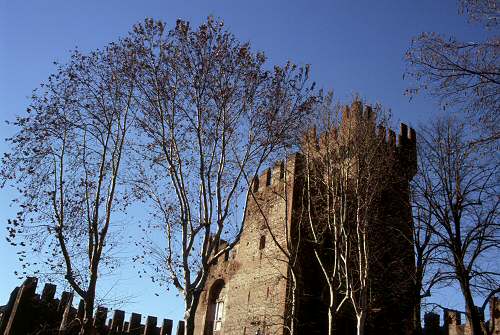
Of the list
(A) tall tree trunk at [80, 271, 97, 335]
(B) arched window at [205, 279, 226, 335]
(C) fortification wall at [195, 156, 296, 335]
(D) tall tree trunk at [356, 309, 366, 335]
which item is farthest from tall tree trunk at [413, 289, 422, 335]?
(A) tall tree trunk at [80, 271, 97, 335]

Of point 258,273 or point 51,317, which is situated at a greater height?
point 258,273

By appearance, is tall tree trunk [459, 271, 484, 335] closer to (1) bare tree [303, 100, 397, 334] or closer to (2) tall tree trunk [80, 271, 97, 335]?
(1) bare tree [303, 100, 397, 334]

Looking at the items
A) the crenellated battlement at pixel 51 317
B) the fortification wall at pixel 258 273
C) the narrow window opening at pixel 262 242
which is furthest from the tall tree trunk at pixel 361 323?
the crenellated battlement at pixel 51 317

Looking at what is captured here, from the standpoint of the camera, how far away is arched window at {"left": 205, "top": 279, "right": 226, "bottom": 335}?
75.6 ft

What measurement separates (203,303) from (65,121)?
12978 mm

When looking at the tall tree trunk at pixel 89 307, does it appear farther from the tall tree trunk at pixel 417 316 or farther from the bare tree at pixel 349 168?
the tall tree trunk at pixel 417 316

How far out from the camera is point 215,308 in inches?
934

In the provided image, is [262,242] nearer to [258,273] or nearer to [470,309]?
[258,273]

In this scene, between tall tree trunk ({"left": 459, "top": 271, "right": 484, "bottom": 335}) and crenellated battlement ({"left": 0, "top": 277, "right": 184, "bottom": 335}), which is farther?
crenellated battlement ({"left": 0, "top": 277, "right": 184, "bottom": 335})

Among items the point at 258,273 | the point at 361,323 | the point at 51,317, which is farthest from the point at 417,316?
the point at 51,317

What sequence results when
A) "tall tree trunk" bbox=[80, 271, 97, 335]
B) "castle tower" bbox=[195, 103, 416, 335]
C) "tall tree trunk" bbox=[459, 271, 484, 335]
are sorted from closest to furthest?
"tall tree trunk" bbox=[80, 271, 97, 335] < "tall tree trunk" bbox=[459, 271, 484, 335] < "castle tower" bbox=[195, 103, 416, 335]

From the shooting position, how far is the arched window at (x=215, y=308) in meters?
23.0

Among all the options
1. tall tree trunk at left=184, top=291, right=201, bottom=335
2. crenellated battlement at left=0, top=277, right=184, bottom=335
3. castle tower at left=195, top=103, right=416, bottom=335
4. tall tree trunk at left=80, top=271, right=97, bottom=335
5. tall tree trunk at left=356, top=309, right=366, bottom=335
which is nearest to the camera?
tall tree trunk at left=184, top=291, right=201, bottom=335

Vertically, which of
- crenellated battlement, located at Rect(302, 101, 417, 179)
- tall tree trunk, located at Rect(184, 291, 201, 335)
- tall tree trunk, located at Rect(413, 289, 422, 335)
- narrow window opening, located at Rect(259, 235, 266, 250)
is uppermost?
crenellated battlement, located at Rect(302, 101, 417, 179)
